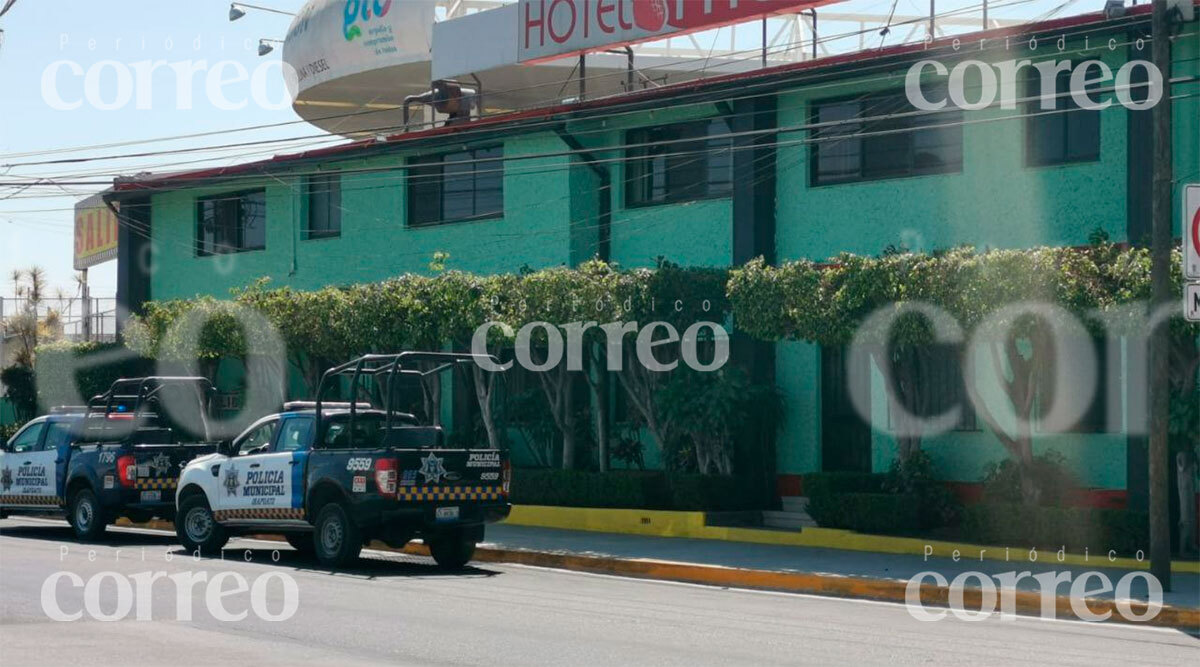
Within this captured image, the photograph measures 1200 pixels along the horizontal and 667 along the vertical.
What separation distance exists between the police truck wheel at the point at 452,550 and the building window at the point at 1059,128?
953 cm

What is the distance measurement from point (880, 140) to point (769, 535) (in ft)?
21.0

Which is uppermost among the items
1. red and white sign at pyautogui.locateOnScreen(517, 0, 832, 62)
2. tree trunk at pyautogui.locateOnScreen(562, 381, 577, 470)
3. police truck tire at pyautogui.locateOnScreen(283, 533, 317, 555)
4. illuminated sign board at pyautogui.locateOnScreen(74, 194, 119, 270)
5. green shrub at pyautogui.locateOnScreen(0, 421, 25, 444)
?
red and white sign at pyautogui.locateOnScreen(517, 0, 832, 62)

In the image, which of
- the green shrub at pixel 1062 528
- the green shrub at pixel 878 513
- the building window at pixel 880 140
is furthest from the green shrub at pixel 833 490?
the building window at pixel 880 140

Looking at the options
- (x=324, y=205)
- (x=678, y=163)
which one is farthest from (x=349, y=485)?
(x=324, y=205)

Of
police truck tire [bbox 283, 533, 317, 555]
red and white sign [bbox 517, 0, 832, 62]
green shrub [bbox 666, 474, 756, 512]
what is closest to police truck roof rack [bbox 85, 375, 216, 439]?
police truck tire [bbox 283, 533, 317, 555]

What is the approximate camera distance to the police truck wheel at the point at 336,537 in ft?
60.2

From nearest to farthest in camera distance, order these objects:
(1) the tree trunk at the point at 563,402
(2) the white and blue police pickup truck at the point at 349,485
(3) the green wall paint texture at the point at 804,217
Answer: (2) the white and blue police pickup truck at the point at 349,485 < (3) the green wall paint texture at the point at 804,217 < (1) the tree trunk at the point at 563,402

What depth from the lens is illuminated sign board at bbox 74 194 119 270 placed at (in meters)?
46.9

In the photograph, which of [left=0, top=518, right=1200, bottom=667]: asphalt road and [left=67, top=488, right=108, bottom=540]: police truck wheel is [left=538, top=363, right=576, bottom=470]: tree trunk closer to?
[left=67, top=488, right=108, bottom=540]: police truck wheel

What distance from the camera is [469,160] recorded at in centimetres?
2966

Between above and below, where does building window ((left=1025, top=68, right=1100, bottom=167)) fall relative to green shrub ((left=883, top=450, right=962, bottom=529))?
above

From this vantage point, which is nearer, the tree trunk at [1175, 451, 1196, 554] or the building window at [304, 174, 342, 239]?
the tree trunk at [1175, 451, 1196, 554]

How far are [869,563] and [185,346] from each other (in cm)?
1744

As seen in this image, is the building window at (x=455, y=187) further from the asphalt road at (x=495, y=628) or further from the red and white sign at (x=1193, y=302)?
the red and white sign at (x=1193, y=302)
